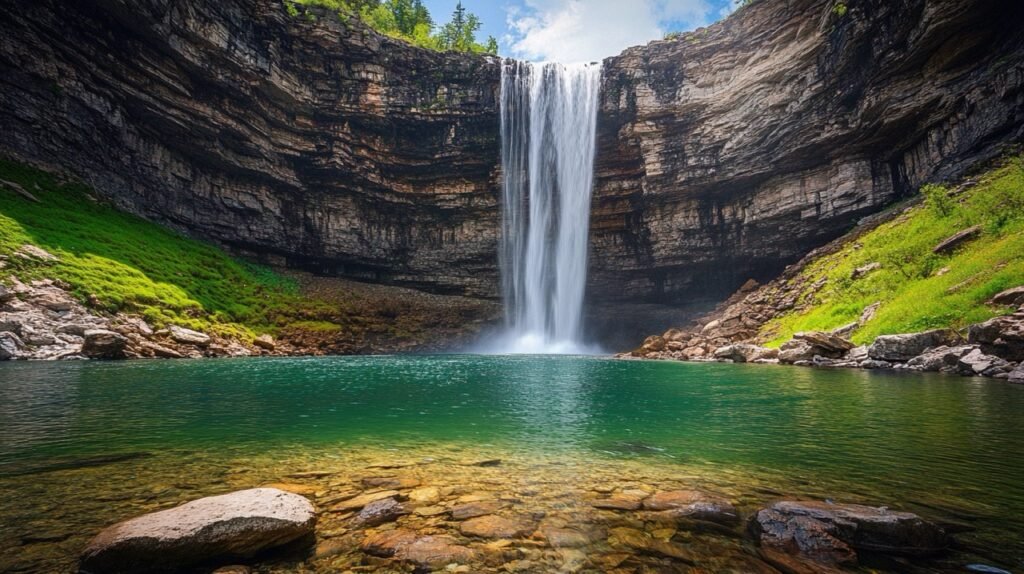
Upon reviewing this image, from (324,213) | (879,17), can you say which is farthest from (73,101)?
(879,17)

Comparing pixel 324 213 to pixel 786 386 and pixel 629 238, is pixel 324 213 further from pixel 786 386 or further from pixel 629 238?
pixel 786 386

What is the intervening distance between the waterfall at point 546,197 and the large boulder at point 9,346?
125 feet

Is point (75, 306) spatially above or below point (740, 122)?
below

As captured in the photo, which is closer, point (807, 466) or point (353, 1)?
point (807, 466)

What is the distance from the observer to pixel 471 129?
45.8 m

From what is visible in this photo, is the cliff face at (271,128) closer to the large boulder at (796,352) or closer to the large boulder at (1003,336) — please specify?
the large boulder at (796,352)

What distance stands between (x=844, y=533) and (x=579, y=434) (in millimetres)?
4456

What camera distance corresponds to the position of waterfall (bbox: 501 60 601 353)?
43062mm

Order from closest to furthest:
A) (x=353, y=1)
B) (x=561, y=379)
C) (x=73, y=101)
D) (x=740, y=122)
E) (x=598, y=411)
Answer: (x=598, y=411)
(x=561, y=379)
(x=73, y=101)
(x=740, y=122)
(x=353, y=1)

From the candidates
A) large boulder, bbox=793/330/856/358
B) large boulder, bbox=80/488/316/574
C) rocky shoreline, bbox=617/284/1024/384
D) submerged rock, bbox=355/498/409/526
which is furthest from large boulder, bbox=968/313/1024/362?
large boulder, bbox=80/488/316/574

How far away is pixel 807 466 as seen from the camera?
5.38m

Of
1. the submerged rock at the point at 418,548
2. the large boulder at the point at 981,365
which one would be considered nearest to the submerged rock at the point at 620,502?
the submerged rock at the point at 418,548

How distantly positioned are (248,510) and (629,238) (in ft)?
156

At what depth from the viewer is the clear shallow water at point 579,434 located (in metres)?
4.38
